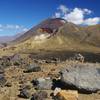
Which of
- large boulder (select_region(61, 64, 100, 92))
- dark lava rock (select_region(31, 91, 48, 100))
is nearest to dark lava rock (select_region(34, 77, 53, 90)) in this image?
large boulder (select_region(61, 64, 100, 92))

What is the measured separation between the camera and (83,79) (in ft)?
56.2

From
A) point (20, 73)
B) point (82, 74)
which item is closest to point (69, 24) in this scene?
point (20, 73)

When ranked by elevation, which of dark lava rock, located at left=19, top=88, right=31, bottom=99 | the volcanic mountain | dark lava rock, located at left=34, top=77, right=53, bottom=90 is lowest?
dark lava rock, located at left=19, top=88, right=31, bottom=99

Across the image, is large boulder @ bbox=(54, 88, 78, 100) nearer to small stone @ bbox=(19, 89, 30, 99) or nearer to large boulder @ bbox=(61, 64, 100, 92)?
large boulder @ bbox=(61, 64, 100, 92)

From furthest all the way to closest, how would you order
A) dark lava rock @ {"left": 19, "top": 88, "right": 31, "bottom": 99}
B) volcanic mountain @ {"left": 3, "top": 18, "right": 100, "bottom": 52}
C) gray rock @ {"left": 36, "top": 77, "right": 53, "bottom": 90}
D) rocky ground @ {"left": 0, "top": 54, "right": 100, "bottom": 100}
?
volcanic mountain @ {"left": 3, "top": 18, "right": 100, "bottom": 52} < gray rock @ {"left": 36, "top": 77, "right": 53, "bottom": 90} < dark lava rock @ {"left": 19, "top": 88, "right": 31, "bottom": 99} < rocky ground @ {"left": 0, "top": 54, "right": 100, "bottom": 100}

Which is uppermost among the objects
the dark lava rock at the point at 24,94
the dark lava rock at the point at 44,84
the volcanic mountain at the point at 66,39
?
the volcanic mountain at the point at 66,39

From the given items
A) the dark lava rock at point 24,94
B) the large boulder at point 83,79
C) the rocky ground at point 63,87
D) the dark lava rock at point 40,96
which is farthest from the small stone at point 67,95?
the dark lava rock at point 24,94

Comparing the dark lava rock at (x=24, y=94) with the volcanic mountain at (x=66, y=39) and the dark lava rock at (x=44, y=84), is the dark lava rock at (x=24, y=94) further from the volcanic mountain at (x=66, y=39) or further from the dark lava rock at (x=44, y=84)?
the volcanic mountain at (x=66, y=39)

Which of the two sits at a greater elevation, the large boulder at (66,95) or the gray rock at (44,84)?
the gray rock at (44,84)

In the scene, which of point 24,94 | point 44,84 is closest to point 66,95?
point 24,94

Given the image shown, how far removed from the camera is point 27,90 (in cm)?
1727

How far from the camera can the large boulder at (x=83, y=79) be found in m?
16.9

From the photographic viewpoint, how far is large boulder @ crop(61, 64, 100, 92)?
16906 mm

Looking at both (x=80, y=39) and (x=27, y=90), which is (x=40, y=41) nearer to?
(x=80, y=39)
